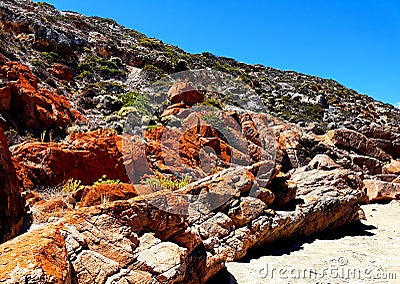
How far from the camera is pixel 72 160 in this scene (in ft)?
22.2

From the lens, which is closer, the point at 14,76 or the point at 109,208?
the point at 109,208

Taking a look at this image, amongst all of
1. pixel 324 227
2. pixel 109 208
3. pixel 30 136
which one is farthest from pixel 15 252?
pixel 30 136

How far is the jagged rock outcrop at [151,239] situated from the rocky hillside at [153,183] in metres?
0.01

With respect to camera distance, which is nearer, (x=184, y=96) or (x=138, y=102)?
(x=184, y=96)

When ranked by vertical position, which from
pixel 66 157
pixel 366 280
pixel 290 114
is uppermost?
pixel 290 114

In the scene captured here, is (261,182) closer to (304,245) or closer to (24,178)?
(304,245)

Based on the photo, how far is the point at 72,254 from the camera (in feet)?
9.70

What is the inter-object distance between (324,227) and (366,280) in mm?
2981

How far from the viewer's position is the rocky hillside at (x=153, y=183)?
10.7 ft

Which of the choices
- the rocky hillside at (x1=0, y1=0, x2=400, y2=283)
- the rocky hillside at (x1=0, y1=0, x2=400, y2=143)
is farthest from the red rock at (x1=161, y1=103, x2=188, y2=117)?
the rocky hillside at (x1=0, y1=0, x2=400, y2=143)

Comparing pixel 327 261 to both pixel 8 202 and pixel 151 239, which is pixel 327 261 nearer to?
pixel 151 239

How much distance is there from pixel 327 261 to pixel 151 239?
352 centimetres

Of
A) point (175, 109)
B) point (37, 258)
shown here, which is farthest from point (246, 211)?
point (175, 109)

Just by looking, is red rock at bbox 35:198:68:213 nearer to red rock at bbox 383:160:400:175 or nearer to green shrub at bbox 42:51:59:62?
red rock at bbox 383:160:400:175
